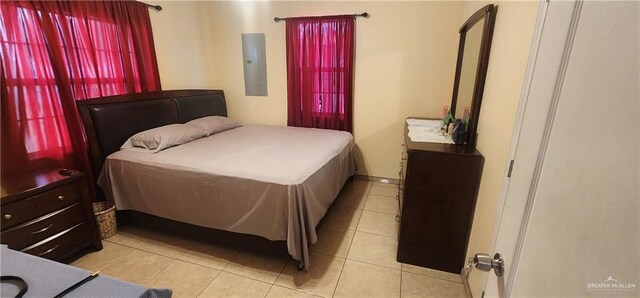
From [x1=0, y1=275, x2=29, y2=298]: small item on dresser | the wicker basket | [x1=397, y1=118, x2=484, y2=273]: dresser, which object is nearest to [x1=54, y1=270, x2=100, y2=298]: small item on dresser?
[x1=0, y1=275, x2=29, y2=298]: small item on dresser

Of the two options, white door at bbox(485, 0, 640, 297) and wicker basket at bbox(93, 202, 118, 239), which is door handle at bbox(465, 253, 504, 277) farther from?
wicker basket at bbox(93, 202, 118, 239)

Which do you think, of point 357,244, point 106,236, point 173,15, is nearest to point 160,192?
point 106,236

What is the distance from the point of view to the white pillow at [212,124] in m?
3.15

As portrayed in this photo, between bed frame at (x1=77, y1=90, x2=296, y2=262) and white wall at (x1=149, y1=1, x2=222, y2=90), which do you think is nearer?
bed frame at (x1=77, y1=90, x2=296, y2=262)

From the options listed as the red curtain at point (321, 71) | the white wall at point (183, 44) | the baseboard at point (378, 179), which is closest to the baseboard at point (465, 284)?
the baseboard at point (378, 179)

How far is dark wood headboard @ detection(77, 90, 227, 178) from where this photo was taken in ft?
7.65

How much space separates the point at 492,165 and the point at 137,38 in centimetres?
348

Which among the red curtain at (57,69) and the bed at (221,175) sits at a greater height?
the red curtain at (57,69)

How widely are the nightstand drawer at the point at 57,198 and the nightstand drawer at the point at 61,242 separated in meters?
0.21

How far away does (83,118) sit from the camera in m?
2.26

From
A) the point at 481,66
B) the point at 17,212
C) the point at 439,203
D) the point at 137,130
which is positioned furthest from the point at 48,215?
the point at 481,66

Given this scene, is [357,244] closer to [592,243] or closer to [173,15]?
[592,243]

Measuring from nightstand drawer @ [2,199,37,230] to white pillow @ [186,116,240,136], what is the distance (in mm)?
1572

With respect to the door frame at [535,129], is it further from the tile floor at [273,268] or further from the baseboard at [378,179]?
the baseboard at [378,179]
